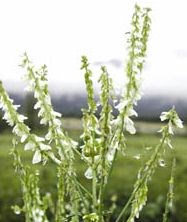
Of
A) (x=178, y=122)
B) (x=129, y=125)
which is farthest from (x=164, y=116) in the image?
(x=129, y=125)

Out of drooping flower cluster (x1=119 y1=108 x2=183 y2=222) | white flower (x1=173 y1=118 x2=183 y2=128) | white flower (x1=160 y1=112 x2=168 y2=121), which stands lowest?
drooping flower cluster (x1=119 y1=108 x2=183 y2=222)

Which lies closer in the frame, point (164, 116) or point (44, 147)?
point (44, 147)

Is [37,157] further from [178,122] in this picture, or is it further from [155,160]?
[178,122]

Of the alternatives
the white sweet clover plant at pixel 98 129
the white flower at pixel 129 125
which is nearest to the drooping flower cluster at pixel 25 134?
the white sweet clover plant at pixel 98 129

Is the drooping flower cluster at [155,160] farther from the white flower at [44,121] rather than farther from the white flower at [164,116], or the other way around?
the white flower at [44,121]

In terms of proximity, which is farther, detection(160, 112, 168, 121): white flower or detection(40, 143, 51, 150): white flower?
detection(160, 112, 168, 121): white flower

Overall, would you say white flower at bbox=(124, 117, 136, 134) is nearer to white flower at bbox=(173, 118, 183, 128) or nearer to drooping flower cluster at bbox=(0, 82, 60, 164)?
white flower at bbox=(173, 118, 183, 128)

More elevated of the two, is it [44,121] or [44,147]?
[44,121]

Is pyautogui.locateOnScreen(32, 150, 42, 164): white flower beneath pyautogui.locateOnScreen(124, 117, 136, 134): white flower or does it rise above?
beneath

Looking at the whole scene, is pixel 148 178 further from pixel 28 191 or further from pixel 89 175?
pixel 28 191

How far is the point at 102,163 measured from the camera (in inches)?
153

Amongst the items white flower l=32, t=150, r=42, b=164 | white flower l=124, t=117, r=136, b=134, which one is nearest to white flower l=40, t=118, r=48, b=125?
white flower l=32, t=150, r=42, b=164

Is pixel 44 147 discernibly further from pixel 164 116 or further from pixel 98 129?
pixel 164 116

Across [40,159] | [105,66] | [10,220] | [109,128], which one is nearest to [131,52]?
[105,66]
